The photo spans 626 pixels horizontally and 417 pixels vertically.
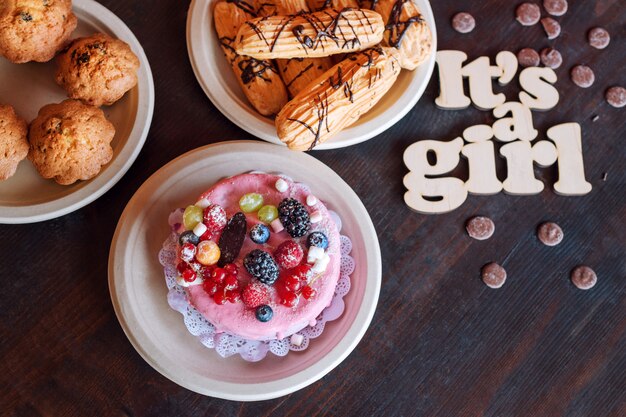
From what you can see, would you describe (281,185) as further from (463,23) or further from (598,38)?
(598,38)

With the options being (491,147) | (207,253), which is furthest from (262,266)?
(491,147)

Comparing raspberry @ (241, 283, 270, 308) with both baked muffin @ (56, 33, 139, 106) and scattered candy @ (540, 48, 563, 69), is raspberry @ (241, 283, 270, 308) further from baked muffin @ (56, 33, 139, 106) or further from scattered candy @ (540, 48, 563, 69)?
scattered candy @ (540, 48, 563, 69)

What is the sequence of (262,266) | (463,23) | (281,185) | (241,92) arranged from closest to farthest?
(262,266) → (281,185) → (241,92) → (463,23)

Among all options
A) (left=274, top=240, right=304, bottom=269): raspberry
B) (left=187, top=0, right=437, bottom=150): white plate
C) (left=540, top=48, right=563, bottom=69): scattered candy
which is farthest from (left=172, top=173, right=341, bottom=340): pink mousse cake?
(left=540, top=48, right=563, bottom=69): scattered candy

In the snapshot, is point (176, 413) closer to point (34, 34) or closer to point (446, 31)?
point (34, 34)

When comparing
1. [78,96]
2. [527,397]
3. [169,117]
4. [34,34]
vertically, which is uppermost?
[34,34]

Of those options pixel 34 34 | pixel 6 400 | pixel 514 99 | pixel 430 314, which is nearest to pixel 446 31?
pixel 514 99
